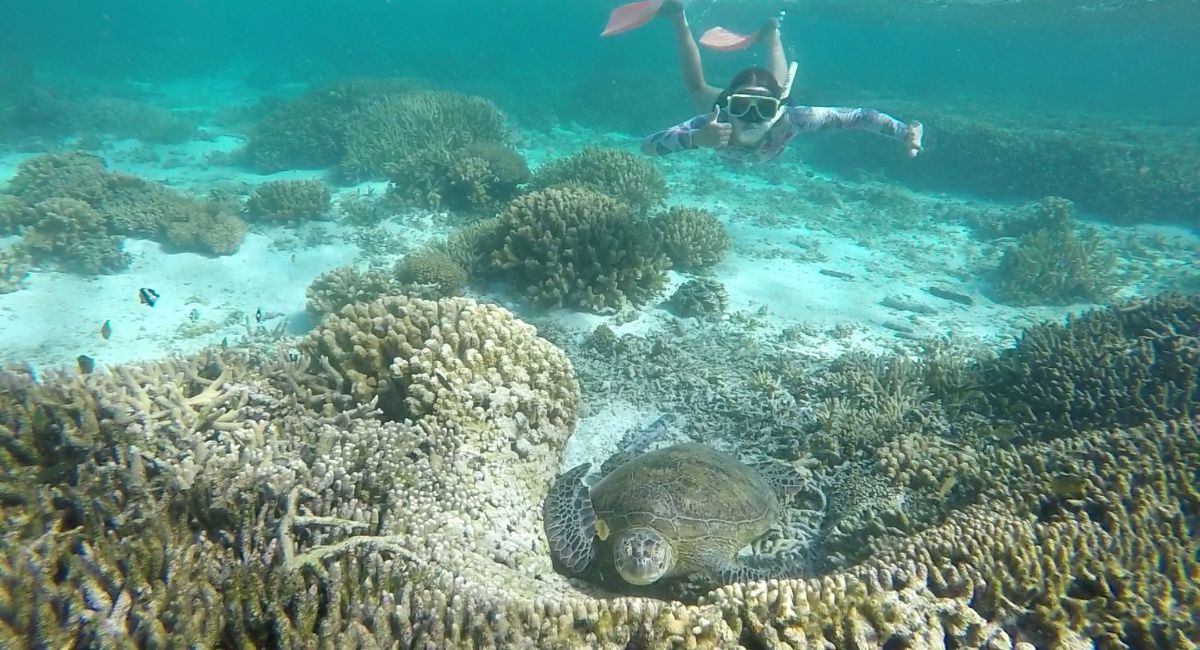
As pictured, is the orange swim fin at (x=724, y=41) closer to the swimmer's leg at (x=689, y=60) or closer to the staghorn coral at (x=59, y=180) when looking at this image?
the swimmer's leg at (x=689, y=60)

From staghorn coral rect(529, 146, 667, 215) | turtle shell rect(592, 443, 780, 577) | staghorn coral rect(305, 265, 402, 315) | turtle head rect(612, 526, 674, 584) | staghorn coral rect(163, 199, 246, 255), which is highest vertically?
staghorn coral rect(529, 146, 667, 215)

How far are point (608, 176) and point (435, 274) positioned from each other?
18.3ft

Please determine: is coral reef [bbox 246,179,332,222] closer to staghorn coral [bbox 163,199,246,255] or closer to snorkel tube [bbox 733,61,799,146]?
staghorn coral [bbox 163,199,246,255]

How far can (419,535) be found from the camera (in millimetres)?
2994

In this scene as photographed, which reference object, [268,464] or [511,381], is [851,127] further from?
[268,464]

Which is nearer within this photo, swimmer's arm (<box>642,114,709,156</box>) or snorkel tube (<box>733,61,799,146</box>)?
snorkel tube (<box>733,61,799,146</box>)

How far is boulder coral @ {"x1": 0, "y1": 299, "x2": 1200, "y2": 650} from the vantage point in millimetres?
2252

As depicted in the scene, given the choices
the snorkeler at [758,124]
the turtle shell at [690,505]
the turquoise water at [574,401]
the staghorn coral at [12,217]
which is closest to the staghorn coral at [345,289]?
the turquoise water at [574,401]

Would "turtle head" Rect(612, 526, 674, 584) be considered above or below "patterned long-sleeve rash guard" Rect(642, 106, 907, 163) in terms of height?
below

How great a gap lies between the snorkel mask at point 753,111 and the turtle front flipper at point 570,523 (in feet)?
15.2

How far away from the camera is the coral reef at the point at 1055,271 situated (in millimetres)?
10711

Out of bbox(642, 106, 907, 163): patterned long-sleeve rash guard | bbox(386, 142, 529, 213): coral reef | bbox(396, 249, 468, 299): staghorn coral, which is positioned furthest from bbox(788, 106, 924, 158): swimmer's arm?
bbox(386, 142, 529, 213): coral reef

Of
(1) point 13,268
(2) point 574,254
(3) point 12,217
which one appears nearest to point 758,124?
(2) point 574,254

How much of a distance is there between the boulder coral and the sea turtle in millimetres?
257
